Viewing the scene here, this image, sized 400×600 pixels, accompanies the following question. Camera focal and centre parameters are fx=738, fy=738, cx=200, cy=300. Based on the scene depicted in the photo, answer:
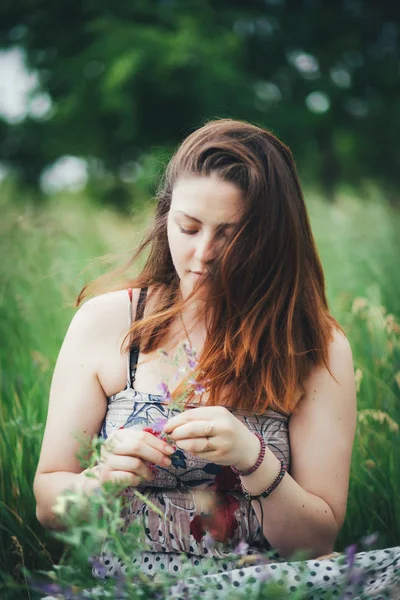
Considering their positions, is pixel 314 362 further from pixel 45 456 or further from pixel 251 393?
pixel 45 456

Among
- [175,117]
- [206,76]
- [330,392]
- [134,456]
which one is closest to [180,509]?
[134,456]

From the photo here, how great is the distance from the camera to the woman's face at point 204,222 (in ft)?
5.23

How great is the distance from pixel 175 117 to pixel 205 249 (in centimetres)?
727

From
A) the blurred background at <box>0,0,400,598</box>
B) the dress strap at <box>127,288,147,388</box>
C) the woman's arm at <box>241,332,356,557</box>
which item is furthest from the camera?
the blurred background at <box>0,0,400,598</box>

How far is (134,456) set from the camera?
139 centimetres

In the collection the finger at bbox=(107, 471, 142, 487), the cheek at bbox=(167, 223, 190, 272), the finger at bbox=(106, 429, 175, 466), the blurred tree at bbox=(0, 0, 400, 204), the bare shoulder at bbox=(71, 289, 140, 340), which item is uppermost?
the blurred tree at bbox=(0, 0, 400, 204)

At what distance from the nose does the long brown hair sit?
0.03 meters

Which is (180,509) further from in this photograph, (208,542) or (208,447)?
(208,447)

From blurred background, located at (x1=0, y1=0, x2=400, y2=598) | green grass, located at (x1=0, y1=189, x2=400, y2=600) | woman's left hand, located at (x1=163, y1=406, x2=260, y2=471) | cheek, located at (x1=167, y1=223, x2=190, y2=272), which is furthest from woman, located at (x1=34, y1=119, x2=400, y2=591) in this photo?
blurred background, located at (x1=0, y1=0, x2=400, y2=598)

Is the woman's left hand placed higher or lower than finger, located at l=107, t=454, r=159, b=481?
higher

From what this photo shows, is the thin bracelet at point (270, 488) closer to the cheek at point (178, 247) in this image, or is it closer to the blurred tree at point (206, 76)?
the cheek at point (178, 247)

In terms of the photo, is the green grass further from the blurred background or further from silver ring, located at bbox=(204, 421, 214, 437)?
silver ring, located at bbox=(204, 421, 214, 437)

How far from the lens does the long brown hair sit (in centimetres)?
163

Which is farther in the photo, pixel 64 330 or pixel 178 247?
pixel 64 330
